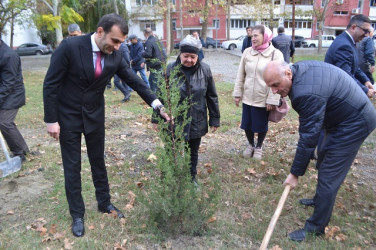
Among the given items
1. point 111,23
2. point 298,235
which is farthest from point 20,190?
point 298,235

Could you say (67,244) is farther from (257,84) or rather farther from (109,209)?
(257,84)

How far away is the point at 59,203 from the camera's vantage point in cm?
402

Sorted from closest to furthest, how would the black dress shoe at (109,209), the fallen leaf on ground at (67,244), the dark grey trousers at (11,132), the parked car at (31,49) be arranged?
the fallen leaf on ground at (67,244), the black dress shoe at (109,209), the dark grey trousers at (11,132), the parked car at (31,49)

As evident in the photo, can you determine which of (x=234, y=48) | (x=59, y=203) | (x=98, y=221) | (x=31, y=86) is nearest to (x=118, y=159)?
(x=59, y=203)

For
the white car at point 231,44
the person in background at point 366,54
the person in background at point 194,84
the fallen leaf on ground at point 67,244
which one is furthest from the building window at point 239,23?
the fallen leaf on ground at point 67,244

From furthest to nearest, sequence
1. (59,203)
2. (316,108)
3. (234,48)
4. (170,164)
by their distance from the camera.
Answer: (234,48), (59,203), (170,164), (316,108)

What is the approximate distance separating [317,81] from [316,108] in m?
0.24

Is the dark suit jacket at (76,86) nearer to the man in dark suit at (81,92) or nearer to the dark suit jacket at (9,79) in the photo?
the man in dark suit at (81,92)

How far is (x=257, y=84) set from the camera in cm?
477

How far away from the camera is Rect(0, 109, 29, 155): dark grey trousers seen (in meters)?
4.94

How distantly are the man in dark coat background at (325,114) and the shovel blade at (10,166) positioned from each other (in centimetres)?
409

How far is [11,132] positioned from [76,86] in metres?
2.75

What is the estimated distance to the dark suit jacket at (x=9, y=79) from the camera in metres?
4.61

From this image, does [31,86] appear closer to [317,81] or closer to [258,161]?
[258,161]
